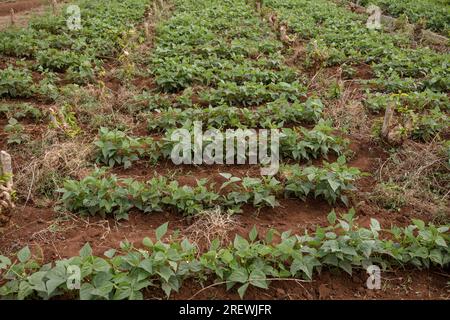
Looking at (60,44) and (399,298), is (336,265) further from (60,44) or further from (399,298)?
(60,44)

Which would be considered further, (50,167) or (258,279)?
(50,167)

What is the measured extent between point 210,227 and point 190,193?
1.43ft

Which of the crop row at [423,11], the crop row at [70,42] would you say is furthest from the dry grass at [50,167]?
the crop row at [423,11]

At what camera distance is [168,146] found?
16.4ft

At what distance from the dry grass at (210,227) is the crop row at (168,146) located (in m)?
1.13

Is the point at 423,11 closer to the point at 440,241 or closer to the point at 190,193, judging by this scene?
the point at 440,241

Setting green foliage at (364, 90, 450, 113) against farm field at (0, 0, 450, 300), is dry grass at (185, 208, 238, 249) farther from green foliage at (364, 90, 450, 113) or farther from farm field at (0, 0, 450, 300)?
green foliage at (364, 90, 450, 113)

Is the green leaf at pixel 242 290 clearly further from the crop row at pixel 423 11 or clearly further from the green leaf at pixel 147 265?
the crop row at pixel 423 11

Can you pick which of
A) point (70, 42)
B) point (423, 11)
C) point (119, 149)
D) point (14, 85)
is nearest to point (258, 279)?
point (119, 149)

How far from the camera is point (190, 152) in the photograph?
16.1 feet

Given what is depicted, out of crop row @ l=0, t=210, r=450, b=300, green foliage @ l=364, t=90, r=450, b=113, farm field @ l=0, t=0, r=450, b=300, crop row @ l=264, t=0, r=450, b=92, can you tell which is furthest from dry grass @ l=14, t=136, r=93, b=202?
crop row @ l=264, t=0, r=450, b=92

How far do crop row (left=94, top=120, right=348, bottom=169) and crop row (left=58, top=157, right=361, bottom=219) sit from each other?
1.89ft

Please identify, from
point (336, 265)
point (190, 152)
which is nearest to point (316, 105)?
point (190, 152)
